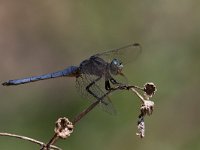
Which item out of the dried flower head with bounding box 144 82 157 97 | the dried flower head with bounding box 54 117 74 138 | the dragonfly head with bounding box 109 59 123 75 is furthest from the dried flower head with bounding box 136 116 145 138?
the dragonfly head with bounding box 109 59 123 75

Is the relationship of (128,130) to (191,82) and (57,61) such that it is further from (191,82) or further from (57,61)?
(57,61)

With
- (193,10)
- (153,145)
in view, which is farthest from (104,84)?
(193,10)

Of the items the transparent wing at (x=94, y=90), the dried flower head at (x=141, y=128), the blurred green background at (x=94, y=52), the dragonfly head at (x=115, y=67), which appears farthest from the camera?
the blurred green background at (x=94, y=52)

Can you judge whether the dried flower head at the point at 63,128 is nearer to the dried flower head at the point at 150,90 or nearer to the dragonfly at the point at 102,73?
the dried flower head at the point at 150,90

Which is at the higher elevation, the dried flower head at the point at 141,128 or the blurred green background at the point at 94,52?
the blurred green background at the point at 94,52

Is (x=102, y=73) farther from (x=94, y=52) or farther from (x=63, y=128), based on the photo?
(x=94, y=52)

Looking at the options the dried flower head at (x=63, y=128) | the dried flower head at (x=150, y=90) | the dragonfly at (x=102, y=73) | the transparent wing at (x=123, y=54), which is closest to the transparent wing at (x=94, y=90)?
the dragonfly at (x=102, y=73)
